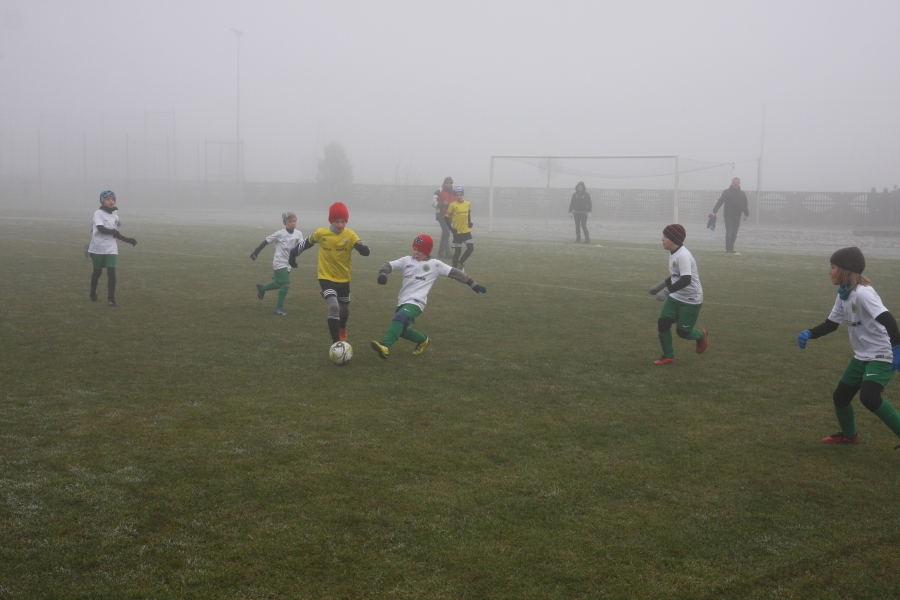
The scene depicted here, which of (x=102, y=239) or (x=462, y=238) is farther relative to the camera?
(x=462, y=238)

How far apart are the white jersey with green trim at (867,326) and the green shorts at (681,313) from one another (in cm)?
299

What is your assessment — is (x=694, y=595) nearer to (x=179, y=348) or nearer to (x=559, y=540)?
(x=559, y=540)

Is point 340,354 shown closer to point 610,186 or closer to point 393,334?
point 393,334

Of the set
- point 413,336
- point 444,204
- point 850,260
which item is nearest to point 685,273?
point 850,260

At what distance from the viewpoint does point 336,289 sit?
356 inches

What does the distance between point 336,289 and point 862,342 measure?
558 centimetres

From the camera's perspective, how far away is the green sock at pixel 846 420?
230 inches

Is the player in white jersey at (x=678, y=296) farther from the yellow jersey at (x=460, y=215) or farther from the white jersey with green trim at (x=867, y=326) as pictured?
the yellow jersey at (x=460, y=215)

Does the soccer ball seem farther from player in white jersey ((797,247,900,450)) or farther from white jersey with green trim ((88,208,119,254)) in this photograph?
white jersey with green trim ((88,208,119,254))

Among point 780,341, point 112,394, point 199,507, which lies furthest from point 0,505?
point 780,341

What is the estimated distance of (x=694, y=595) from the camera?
3.69m

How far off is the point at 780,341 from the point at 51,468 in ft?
28.3

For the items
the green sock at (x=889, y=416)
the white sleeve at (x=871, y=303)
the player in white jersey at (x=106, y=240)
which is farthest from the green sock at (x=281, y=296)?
the green sock at (x=889, y=416)

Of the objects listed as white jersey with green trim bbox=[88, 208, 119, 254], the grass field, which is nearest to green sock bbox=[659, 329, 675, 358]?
the grass field
